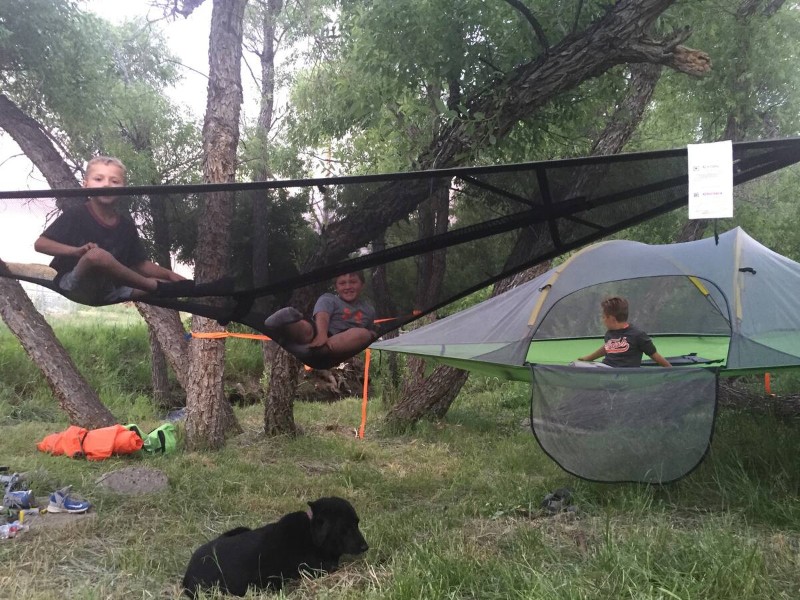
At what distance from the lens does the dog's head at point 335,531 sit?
2318mm

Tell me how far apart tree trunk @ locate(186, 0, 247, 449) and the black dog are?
249cm

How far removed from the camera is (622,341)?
149 inches

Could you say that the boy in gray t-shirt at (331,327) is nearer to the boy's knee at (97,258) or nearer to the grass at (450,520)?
the boy's knee at (97,258)

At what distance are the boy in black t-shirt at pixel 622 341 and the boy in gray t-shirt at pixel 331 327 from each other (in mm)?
1762

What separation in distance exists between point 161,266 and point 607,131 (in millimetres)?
3766

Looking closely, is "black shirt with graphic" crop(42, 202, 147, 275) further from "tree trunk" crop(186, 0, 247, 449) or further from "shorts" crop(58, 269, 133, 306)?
"tree trunk" crop(186, 0, 247, 449)

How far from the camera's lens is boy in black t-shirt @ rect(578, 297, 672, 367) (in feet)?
12.3

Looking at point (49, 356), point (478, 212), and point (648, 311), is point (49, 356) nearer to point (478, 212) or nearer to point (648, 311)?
point (478, 212)

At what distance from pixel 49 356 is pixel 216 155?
211 cm

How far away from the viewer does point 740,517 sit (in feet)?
8.54

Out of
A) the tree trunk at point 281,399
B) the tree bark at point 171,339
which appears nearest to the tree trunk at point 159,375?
the tree bark at point 171,339

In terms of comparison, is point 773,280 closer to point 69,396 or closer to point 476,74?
point 476,74

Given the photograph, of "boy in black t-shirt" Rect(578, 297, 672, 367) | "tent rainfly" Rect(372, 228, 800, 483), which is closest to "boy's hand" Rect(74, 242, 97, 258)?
"tent rainfly" Rect(372, 228, 800, 483)

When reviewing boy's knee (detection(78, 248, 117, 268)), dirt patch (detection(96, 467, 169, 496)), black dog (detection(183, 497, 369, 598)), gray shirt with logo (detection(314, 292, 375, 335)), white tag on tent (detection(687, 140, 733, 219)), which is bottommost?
Result: dirt patch (detection(96, 467, 169, 496))
